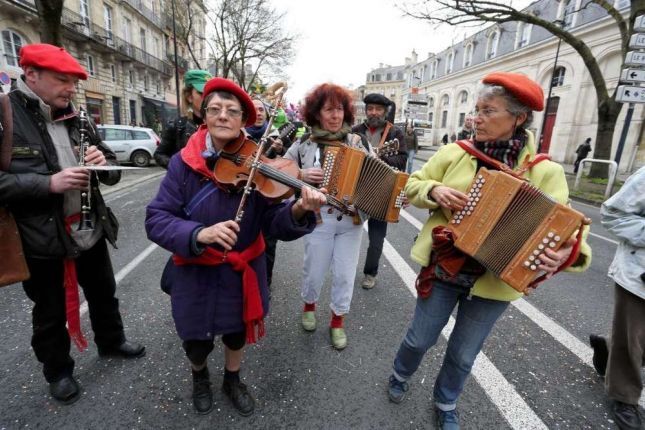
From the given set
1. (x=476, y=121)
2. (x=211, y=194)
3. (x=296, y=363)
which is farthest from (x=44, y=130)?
(x=476, y=121)

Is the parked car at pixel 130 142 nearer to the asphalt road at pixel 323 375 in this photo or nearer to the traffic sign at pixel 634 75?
the asphalt road at pixel 323 375

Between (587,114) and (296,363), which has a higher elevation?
(587,114)

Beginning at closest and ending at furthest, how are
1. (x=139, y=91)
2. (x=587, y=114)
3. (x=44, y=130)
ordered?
(x=44, y=130) → (x=587, y=114) → (x=139, y=91)

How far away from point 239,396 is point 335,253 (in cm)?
127

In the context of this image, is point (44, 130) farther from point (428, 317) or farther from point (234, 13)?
point (234, 13)

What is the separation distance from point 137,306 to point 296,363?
6.03ft

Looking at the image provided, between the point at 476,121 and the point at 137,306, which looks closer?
the point at 476,121

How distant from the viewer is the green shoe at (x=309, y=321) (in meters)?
3.03

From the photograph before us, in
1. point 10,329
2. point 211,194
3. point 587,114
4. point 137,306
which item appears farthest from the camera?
point 587,114

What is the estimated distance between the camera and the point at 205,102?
188 cm

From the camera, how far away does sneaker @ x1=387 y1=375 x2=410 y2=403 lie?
7.38ft

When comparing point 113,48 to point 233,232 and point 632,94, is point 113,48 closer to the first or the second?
point 632,94

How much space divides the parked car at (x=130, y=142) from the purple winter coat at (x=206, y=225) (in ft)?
41.8

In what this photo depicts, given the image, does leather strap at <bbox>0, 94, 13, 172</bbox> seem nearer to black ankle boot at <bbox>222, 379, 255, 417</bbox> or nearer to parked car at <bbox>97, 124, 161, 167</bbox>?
black ankle boot at <bbox>222, 379, 255, 417</bbox>
